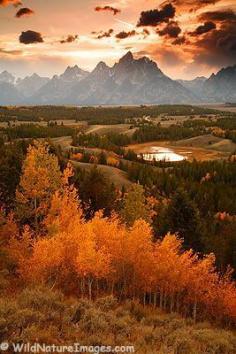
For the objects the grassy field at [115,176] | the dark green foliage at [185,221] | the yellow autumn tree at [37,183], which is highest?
the yellow autumn tree at [37,183]

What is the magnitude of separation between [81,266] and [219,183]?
394 ft

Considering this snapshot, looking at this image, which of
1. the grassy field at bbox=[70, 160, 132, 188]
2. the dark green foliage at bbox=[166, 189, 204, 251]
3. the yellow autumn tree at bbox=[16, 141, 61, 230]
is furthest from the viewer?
the grassy field at bbox=[70, 160, 132, 188]

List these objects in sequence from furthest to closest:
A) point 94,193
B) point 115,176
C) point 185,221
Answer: point 115,176
point 94,193
point 185,221

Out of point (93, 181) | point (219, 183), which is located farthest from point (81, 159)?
point (93, 181)

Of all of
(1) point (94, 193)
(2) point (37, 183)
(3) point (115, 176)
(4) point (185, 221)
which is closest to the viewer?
(2) point (37, 183)

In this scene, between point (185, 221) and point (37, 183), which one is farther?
point (185, 221)

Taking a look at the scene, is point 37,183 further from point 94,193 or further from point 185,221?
point 185,221

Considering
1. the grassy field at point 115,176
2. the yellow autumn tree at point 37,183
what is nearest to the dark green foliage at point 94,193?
the yellow autumn tree at point 37,183

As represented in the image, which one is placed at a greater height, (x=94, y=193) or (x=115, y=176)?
(x=94, y=193)

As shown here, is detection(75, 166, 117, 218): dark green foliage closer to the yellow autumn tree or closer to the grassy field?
the yellow autumn tree

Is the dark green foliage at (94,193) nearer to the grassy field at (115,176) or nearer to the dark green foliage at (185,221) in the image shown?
the dark green foliage at (185,221)

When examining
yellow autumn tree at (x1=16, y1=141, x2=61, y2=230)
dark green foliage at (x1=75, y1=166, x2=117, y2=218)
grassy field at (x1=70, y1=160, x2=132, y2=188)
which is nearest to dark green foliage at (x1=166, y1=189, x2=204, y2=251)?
dark green foliage at (x1=75, y1=166, x2=117, y2=218)

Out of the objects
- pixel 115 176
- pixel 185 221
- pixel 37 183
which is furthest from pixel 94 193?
pixel 115 176

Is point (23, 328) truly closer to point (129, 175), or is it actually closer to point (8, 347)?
point (8, 347)
